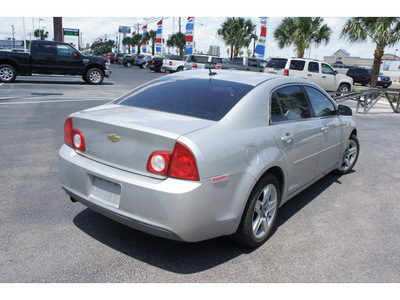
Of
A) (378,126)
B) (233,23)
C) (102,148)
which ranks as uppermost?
(233,23)

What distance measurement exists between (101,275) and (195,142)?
1.25 m

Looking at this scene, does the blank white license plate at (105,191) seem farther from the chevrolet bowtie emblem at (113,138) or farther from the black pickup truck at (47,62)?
the black pickup truck at (47,62)

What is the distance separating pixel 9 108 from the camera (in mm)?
9742

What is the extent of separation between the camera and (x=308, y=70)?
742 inches

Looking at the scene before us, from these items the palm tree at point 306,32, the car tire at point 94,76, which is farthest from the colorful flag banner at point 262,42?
the car tire at point 94,76

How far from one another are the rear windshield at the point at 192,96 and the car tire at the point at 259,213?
2.41 feet

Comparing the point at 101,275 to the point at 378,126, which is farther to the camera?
the point at 378,126

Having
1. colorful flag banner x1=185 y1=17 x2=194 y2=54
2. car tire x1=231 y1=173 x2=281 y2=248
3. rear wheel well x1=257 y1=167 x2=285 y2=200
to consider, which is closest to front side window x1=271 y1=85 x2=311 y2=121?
rear wheel well x1=257 y1=167 x2=285 y2=200

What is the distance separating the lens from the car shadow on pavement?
3010mm

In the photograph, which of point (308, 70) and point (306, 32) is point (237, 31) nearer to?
point (306, 32)

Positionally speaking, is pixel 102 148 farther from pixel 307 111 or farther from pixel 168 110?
pixel 307 111

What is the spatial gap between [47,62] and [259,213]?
55.5 feet

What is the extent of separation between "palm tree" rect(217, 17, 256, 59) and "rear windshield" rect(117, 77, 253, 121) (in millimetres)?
45190
